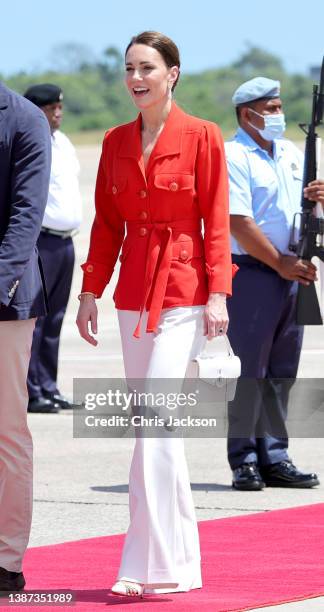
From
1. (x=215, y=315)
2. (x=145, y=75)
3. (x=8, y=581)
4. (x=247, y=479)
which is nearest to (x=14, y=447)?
(x=8, y=581)

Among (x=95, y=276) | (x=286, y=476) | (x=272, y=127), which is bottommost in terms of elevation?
(x=286, y=476)

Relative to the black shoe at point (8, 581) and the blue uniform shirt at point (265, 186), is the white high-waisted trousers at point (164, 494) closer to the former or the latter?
the black shoe at point (8, 581)

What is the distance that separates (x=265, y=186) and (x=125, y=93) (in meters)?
103

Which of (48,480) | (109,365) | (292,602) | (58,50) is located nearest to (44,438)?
(48,480)

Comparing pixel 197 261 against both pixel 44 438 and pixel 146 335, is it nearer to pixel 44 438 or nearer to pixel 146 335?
pixel 146 335

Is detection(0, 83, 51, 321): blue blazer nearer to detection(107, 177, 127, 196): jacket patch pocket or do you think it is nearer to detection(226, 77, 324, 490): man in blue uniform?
detection(107, 177, 127, 196): jacket patch pocket

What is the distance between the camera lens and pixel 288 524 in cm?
771

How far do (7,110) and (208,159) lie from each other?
74cm

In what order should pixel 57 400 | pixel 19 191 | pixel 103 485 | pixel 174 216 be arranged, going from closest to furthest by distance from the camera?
pixel 19 191, pixel 174 216, pixel 103 485, pixel 57 400

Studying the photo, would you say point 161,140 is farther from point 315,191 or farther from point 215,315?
point 315,191

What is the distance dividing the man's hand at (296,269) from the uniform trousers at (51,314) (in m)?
3.20

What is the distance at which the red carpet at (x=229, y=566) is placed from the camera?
6.07m

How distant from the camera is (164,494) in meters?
6.13

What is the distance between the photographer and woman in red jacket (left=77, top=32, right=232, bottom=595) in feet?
20.1
